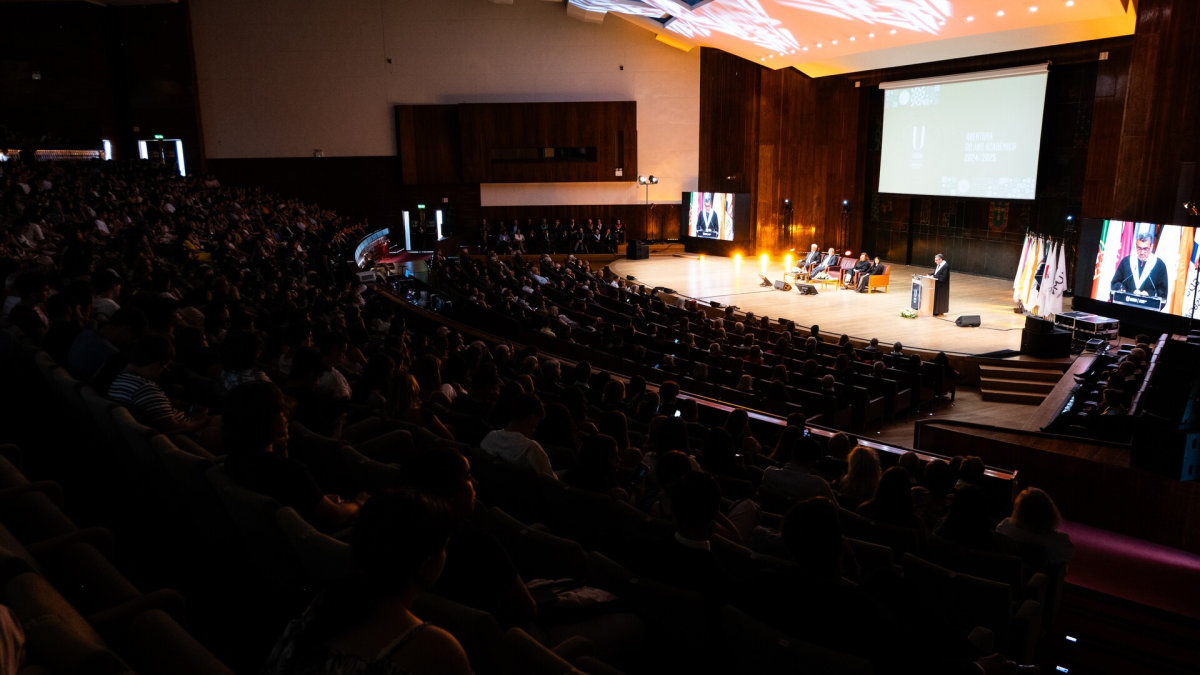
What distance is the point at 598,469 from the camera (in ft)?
10.4

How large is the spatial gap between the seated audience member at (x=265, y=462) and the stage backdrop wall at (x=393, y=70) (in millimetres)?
20498

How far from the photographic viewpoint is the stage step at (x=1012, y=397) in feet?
32.8

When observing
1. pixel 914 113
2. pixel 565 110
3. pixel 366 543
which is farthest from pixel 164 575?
pixel 565 110

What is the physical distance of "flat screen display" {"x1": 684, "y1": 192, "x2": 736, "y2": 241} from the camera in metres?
21.0

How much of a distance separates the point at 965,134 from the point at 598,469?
1572 cm

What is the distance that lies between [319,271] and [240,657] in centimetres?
941

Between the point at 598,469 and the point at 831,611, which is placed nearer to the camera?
the point at 831,611

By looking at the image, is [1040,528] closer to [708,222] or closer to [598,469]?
[598,469]

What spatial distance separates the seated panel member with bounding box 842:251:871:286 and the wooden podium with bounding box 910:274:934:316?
2.36m

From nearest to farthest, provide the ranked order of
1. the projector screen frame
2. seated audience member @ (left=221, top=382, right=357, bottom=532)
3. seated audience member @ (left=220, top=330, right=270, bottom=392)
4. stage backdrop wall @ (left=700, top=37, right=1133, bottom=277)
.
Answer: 1. seated audience member @ (left=221, top=382, right=357, bottom=532)
2. seated audience member @ (left=220, top=330, right=270, bottom=392)
3. stage backdrop wall @ (left=700, top=37, right=1133, bottom=277)
4. the projector screen frame

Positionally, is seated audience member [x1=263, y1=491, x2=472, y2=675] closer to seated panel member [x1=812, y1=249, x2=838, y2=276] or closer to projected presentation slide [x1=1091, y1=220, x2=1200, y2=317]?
projected presentation slide [x1=1091, y1=220, x2=1200, y2=317]

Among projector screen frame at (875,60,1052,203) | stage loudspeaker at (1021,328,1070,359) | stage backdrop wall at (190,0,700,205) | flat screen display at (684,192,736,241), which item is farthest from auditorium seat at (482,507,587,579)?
stage backdrop wall at (190,0,700,205)

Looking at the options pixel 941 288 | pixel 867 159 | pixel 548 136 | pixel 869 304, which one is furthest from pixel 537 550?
pixel 548 136

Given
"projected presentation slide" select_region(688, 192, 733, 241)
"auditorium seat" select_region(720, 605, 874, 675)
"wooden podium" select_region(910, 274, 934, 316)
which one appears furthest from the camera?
"projected presentation slide" select_region(688, 192, 733, 241)
